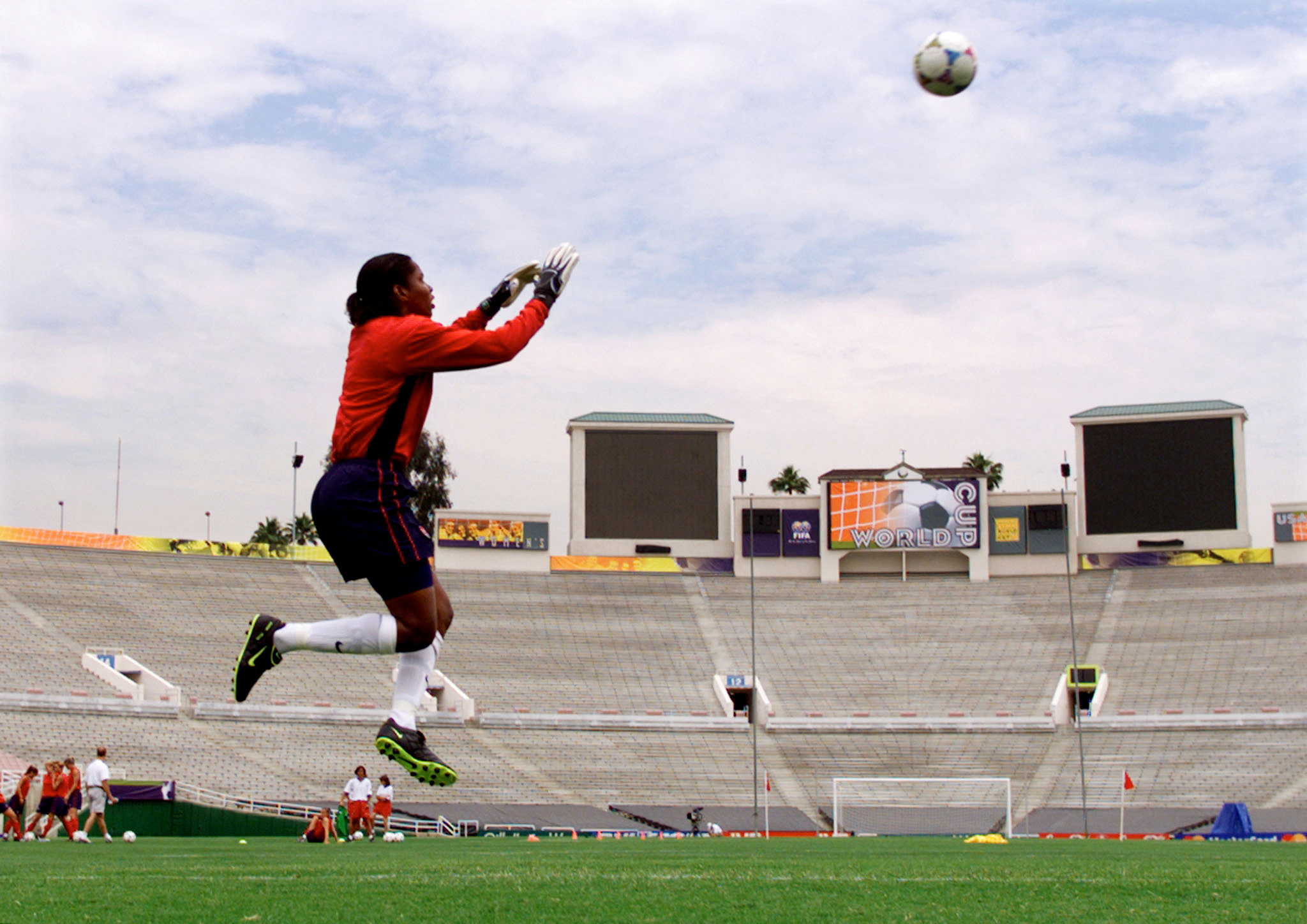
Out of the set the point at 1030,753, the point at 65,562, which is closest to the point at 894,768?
the point at 1030,753

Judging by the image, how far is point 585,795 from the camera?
41938mm

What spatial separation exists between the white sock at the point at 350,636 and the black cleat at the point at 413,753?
39 centimetres

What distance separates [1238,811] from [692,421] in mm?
35006

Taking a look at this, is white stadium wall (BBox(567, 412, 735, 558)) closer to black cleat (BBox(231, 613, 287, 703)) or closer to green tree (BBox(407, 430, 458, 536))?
green tree (BBox(407, 430, 458, 536))

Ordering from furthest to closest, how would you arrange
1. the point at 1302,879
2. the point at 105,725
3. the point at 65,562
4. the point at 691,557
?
the point at 691,557, the point at 65,562, the point at 105,725, the point at 1302,879

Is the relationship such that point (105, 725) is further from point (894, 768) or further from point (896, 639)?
point (896, 639)

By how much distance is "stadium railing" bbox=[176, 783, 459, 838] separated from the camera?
33.6 m

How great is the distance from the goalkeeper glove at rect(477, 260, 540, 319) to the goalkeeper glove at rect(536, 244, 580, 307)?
80 millimetres

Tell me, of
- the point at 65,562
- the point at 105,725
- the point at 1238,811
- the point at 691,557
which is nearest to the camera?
the point at 1238,811

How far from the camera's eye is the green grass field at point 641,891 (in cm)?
627

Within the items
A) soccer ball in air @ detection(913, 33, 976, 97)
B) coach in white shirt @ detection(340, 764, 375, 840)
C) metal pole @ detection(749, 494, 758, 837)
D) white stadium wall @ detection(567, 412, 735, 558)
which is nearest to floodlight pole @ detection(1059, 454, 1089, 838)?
metal pole @ detection(749, 494, 758, 837)

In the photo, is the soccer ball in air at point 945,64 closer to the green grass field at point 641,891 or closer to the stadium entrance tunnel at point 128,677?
the green grass field at point 641,891

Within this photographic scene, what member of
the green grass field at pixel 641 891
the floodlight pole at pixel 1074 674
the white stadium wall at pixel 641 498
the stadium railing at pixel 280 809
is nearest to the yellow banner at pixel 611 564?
the white stadium wall at pixel 641 498

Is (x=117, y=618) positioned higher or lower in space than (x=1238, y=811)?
higher
